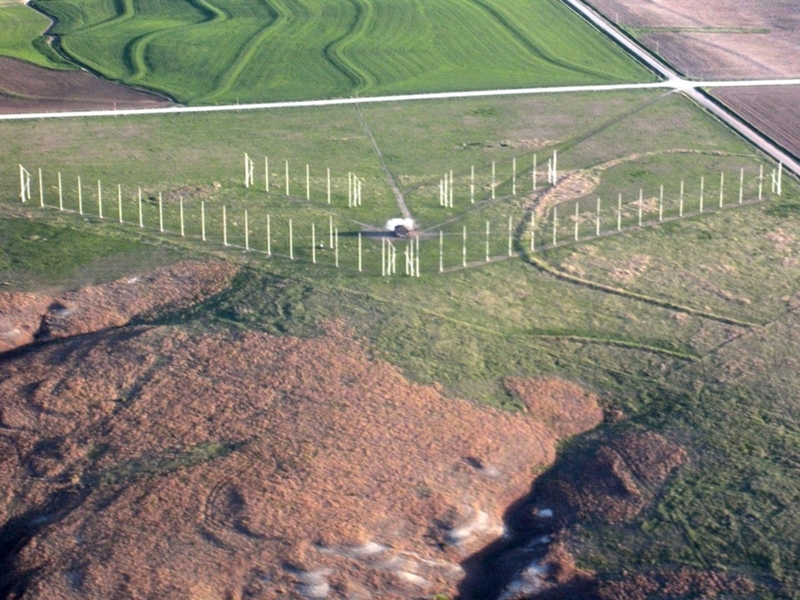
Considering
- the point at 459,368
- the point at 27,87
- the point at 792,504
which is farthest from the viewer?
the point at 27,87

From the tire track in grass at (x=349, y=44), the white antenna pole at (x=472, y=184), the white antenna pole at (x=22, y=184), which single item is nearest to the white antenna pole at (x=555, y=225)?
the white antenna pole at (x=472, y=184)

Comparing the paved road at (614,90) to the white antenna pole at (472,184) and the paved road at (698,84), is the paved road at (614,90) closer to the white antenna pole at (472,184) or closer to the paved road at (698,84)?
the paved road at (698,84)

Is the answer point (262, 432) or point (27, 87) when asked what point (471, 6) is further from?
point (262, 432)

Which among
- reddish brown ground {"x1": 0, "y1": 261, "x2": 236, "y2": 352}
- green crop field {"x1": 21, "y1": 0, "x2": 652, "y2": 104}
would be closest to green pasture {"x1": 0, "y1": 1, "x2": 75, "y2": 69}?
green crop field {"x1": 21, "y1": 0, "x2": 652, "y2": 104}

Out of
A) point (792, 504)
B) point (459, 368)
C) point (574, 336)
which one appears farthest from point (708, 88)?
point (792, 504)

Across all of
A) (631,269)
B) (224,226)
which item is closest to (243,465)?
(224,226)

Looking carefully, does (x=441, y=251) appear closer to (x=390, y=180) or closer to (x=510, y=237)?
(x=510, y=237)
